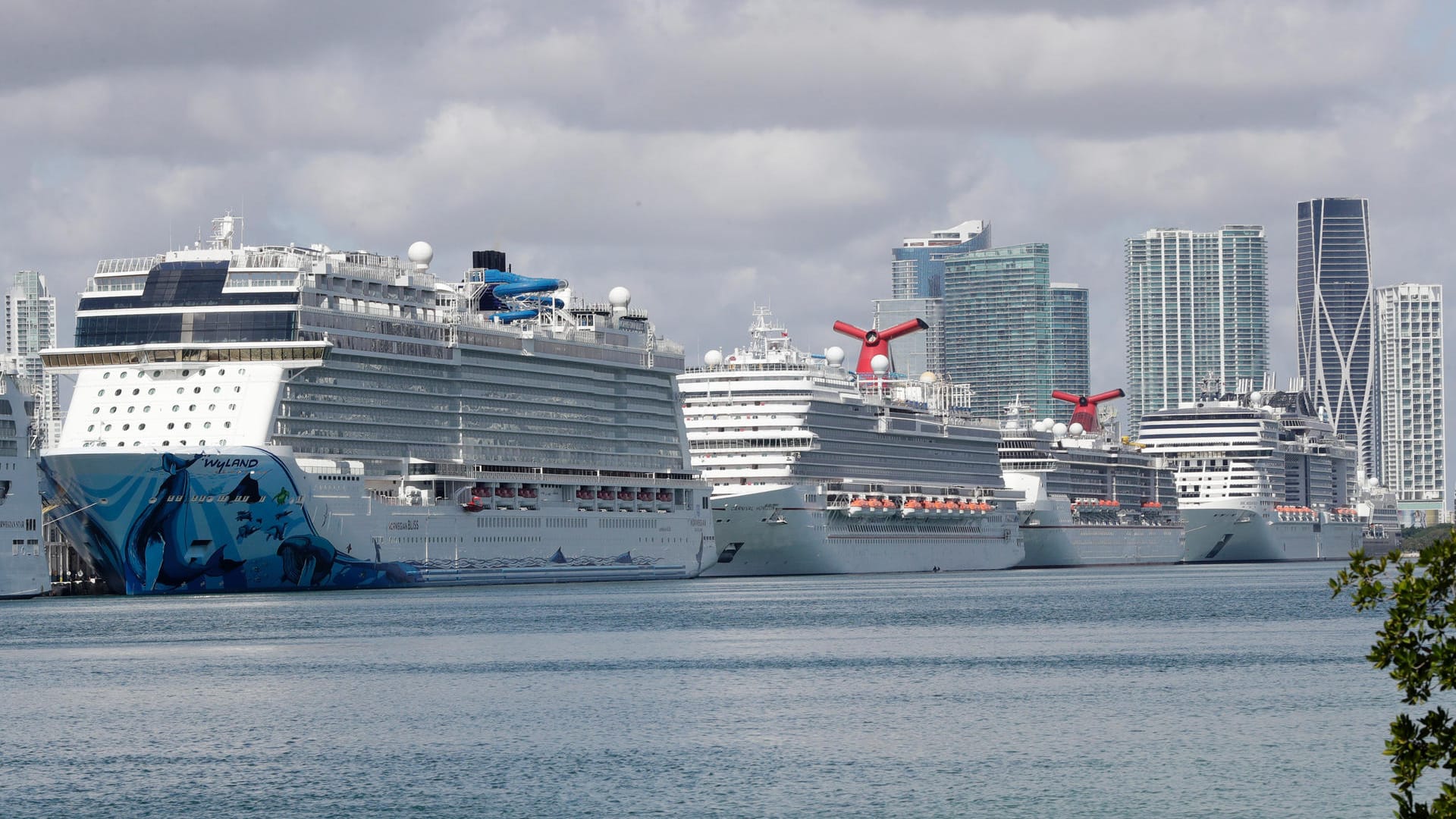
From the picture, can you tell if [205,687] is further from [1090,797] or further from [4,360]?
[4,360]

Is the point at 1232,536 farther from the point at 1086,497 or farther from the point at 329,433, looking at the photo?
the point at 329,433

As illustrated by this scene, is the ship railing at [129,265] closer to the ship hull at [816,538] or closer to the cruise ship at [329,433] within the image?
the cruise ship at [329,433]

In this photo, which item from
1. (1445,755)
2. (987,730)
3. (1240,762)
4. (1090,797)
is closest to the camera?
(1445,755)

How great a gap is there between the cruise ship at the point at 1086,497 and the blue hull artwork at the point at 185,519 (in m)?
80.3

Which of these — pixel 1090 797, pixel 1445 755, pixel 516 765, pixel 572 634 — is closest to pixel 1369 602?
pixel 1445 755

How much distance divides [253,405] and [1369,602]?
75.6 m

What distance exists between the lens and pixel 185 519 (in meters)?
85.3

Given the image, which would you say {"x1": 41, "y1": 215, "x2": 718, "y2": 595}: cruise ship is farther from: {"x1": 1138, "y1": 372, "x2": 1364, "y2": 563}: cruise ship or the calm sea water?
{"x1": 1138, "y1": 372, "x2": 1364, "y2": 563}: cruise ship

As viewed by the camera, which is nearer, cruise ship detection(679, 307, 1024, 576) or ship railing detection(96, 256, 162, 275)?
ship railing detection(96, 256, 162, 275)

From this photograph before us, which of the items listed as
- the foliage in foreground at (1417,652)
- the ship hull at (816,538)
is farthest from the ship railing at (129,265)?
the foliage in foreground at (1417,652)

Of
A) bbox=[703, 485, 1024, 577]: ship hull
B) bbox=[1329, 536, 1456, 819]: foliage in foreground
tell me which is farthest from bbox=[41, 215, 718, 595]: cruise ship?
bbox=[1329, 536, 1456, 819]: foliage in foreground

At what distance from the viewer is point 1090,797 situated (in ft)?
112

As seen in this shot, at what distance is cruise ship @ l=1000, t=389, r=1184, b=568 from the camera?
163 metres

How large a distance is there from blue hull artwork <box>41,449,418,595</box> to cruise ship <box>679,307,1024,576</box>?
40.3 m
